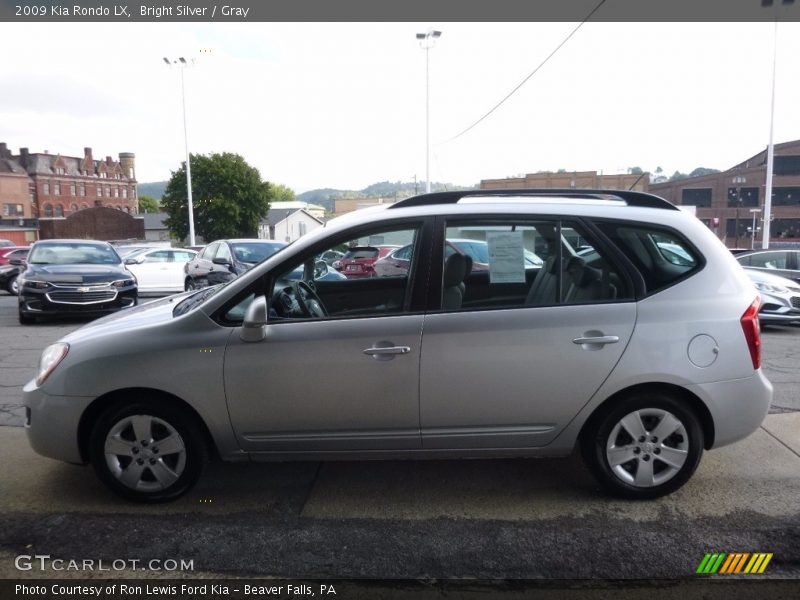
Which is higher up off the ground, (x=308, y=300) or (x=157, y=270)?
(x=308, y=300)

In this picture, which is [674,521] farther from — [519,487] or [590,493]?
[519,487]

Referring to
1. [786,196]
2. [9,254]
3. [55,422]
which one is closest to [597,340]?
[55,422]

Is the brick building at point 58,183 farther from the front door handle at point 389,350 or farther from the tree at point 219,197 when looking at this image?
the front door handle at point 389,350

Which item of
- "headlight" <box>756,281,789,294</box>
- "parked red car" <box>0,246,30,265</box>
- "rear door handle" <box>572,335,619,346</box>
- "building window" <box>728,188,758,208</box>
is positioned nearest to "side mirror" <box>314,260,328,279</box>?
"rear door handle" <box>572,335,619,346</box>

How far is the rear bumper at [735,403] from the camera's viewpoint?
3561 mm

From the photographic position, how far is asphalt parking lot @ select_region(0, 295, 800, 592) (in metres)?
3.09

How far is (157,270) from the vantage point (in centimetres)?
1741

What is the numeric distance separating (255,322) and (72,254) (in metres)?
9.93

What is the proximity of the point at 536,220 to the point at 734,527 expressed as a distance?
2109mm

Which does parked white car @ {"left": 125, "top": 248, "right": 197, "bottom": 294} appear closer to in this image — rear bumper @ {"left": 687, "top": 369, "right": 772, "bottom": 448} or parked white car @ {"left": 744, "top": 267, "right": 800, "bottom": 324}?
parked white car @ {"left": 744, "top": 267, "right": 800, "bottom": 324}

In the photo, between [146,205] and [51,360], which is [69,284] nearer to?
[51,360]

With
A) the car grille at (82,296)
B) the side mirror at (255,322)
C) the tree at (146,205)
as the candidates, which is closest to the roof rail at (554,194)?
the side mirror at (255,322)

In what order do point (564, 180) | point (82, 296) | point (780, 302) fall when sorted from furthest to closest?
point (564, 180)
point (82, 296)
point (780, 302)

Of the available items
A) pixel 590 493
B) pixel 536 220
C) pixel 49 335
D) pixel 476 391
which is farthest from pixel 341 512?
pixel 49 335
